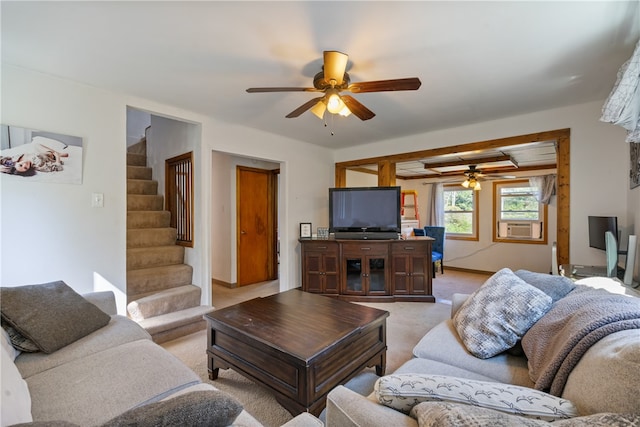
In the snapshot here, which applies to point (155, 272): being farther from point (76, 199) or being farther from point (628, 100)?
point (628, 100)

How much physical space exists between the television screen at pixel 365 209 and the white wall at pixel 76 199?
186 cm

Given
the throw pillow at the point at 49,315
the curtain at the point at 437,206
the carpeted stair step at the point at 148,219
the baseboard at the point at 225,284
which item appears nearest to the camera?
the throw pillow at the point at 49,315

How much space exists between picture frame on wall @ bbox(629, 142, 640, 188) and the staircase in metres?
4.12

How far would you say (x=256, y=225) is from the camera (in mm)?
4984

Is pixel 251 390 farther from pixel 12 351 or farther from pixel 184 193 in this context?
pixel 184 193

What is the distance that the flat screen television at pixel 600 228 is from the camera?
242 cm

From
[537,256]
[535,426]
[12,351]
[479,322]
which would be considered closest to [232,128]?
[12,351]

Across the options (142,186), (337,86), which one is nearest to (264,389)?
(337,86)

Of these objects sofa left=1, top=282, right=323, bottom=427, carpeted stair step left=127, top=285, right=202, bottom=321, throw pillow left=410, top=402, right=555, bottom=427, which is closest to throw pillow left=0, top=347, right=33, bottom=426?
sofa left=1, top=282, right=323, bottom=427

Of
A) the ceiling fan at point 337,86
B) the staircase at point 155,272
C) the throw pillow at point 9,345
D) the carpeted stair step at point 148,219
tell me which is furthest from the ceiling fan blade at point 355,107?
the carpeted stair step at point 148,219

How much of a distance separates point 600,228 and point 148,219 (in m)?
5.00

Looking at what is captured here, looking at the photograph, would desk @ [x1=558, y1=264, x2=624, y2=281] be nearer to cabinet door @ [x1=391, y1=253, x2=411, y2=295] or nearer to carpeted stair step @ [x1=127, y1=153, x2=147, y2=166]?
cabinet door @ [x1=391, y1=253, x2=411, y2=295]

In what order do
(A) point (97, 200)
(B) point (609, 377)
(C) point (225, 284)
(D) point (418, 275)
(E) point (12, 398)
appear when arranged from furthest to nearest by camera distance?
(C) point (225, 284), (D) point (418, 275), (A) point (97, 200), (E) point (12, 398), (B) point (609, 377)

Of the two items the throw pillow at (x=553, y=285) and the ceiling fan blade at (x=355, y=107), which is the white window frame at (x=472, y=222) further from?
the ceiling fan blade at (x=355, y=107)
